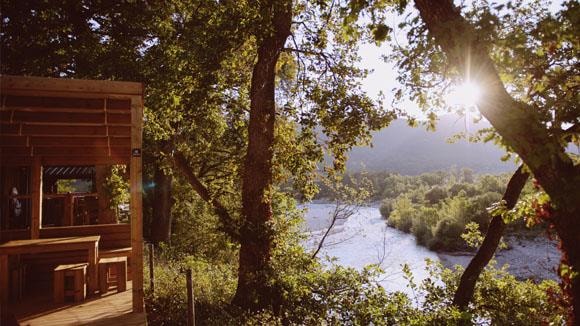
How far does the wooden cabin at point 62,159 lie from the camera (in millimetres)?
6324

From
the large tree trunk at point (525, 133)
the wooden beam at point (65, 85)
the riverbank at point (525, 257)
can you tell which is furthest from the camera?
the riverbank at point (525, 257)

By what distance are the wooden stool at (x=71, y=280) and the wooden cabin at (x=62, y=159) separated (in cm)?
10

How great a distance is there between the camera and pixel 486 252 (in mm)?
9758

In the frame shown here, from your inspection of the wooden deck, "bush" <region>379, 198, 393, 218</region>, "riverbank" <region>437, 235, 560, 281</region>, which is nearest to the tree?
the wooden deck

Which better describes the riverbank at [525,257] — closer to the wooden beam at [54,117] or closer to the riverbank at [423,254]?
the riverbank at [423,254]

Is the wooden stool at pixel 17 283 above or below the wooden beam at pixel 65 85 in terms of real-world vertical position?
below

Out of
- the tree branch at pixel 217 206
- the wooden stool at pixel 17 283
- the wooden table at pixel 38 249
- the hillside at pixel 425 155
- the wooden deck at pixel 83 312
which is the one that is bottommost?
the wooden deck at pixel 83 312

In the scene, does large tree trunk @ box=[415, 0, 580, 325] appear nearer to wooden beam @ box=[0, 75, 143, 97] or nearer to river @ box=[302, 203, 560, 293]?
wooden beam @ box=[0, 75, 143, 97]

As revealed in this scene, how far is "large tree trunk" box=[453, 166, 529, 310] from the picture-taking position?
963 cm

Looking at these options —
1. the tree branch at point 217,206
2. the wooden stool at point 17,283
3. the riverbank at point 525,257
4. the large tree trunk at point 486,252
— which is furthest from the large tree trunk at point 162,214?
the riverbank at point 525,257

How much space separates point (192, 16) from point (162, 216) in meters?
13.0

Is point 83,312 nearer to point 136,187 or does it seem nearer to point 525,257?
point 136,187

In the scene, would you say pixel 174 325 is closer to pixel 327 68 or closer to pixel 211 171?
pixel 327 68

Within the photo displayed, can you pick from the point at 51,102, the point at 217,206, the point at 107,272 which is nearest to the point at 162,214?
the point at 217,206
